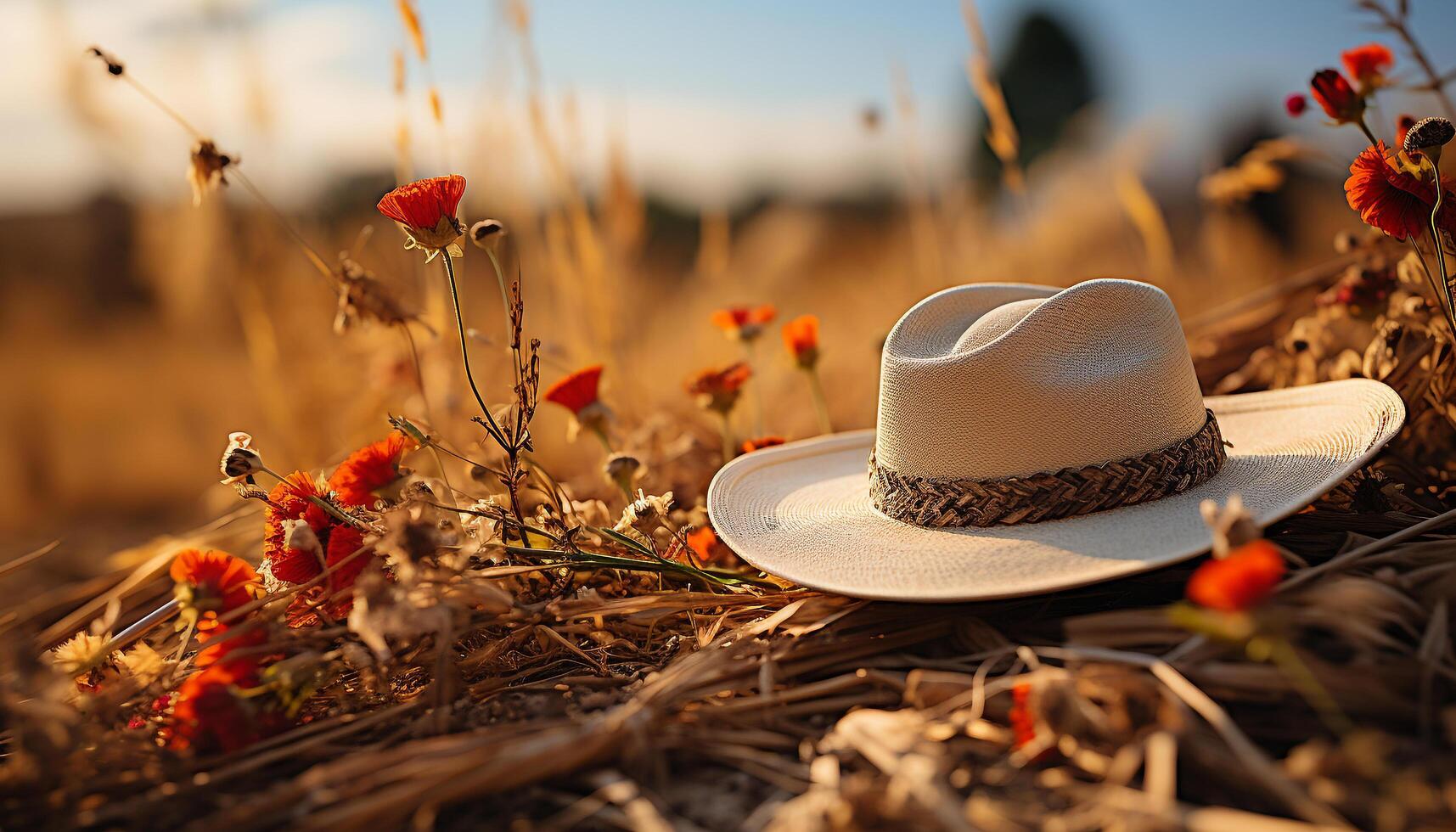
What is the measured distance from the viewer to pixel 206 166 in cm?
164

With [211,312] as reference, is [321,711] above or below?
below

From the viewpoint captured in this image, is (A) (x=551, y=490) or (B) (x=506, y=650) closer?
→ (B) (x=506, y=650)

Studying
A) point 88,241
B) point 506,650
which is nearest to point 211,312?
point 506,650

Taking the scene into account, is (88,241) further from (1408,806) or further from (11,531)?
(1408,806)

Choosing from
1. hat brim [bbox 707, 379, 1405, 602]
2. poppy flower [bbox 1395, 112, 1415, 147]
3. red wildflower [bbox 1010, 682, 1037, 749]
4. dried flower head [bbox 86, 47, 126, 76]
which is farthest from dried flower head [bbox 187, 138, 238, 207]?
poppy flower [bbox 1395, 112, 1415, 147]

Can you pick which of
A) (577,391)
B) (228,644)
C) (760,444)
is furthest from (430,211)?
(760,444)

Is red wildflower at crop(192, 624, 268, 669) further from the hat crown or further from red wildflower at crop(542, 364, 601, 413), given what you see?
the hat crown

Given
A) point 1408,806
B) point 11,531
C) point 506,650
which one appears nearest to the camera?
point 1408,806

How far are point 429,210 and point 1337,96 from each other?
4.89 feet

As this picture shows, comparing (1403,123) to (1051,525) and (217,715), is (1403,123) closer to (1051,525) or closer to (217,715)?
(1051,525)

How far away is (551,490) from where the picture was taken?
1.58 meters

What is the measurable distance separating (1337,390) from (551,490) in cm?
139

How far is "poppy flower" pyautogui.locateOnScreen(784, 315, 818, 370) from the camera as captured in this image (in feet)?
6.91

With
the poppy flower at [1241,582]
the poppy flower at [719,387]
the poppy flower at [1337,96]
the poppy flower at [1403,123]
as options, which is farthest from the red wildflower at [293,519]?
the poppy flower at [1403,123]
